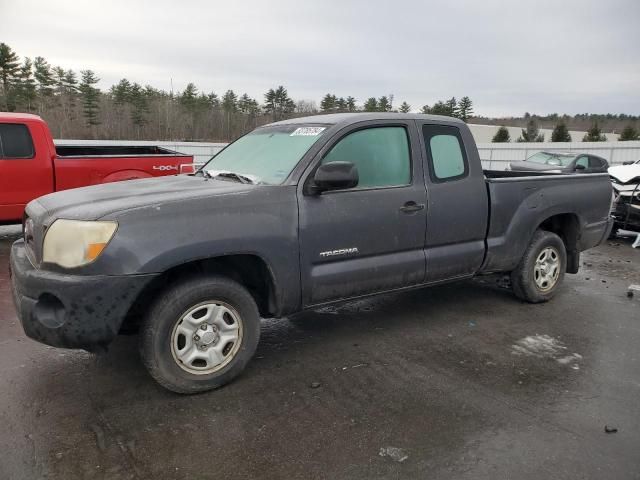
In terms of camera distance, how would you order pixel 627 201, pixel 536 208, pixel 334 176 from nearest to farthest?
pixel 334 176
pixel 536 208
pixel 627 201

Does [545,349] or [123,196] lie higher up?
[123,196]

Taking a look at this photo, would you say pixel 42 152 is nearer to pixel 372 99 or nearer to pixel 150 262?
pixel 150 262

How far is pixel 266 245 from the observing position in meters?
3.36

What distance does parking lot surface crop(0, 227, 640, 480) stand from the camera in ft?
8.51

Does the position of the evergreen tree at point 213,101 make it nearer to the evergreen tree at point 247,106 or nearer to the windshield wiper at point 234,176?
the evergreen tree at point 247,106

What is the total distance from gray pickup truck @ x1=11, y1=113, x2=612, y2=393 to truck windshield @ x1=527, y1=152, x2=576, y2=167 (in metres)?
13.5

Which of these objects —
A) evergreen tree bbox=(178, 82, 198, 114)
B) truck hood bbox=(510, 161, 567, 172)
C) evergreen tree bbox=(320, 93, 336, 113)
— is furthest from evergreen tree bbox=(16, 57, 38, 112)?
truck hood bbox=(510, 161, 567, 172)

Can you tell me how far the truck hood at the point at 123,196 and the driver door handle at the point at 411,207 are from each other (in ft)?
4.13

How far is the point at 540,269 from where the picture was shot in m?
5.29

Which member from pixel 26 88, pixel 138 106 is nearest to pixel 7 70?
pixel 26 88

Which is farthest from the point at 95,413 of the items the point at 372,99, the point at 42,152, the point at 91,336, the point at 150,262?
the point at 372,99

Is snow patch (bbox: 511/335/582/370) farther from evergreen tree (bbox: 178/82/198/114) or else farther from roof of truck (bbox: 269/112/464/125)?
evergreen tree (bbox: 178/82/198/114)

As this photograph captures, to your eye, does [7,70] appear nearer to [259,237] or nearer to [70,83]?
[70,83]

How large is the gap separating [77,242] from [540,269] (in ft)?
14.4
